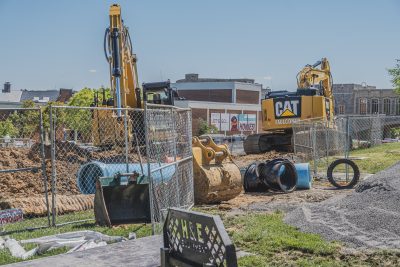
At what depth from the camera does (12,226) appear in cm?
1022

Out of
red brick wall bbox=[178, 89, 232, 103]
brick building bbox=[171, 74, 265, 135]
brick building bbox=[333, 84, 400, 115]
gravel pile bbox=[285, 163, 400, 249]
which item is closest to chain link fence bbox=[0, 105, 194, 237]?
gravel pile bbox=[285, 163, 400, 249]

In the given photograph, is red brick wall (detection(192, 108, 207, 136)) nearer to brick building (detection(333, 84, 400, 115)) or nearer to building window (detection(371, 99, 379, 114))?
brick building (detection(333, 84, 400, 115))

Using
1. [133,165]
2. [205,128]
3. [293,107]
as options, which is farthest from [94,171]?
[205,128]

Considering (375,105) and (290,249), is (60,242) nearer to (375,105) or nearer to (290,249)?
(290,249)

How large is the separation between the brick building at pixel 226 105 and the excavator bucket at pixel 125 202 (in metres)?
55.3

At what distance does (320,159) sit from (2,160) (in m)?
11.8

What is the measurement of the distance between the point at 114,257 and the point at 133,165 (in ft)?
23.5

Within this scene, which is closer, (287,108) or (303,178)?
(303,178)

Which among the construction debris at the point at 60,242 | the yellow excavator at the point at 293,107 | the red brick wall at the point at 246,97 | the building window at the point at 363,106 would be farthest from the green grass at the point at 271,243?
the building window at the point at 363,106

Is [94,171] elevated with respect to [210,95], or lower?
lower

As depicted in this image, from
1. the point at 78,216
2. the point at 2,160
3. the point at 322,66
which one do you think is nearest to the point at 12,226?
the point at 78,216

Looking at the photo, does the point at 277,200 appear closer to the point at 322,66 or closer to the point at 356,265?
the point at 356,265

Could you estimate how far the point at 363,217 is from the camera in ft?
30.7

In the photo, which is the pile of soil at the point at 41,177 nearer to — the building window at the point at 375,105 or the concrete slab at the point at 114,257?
the concrete slab at the point at 114,257
